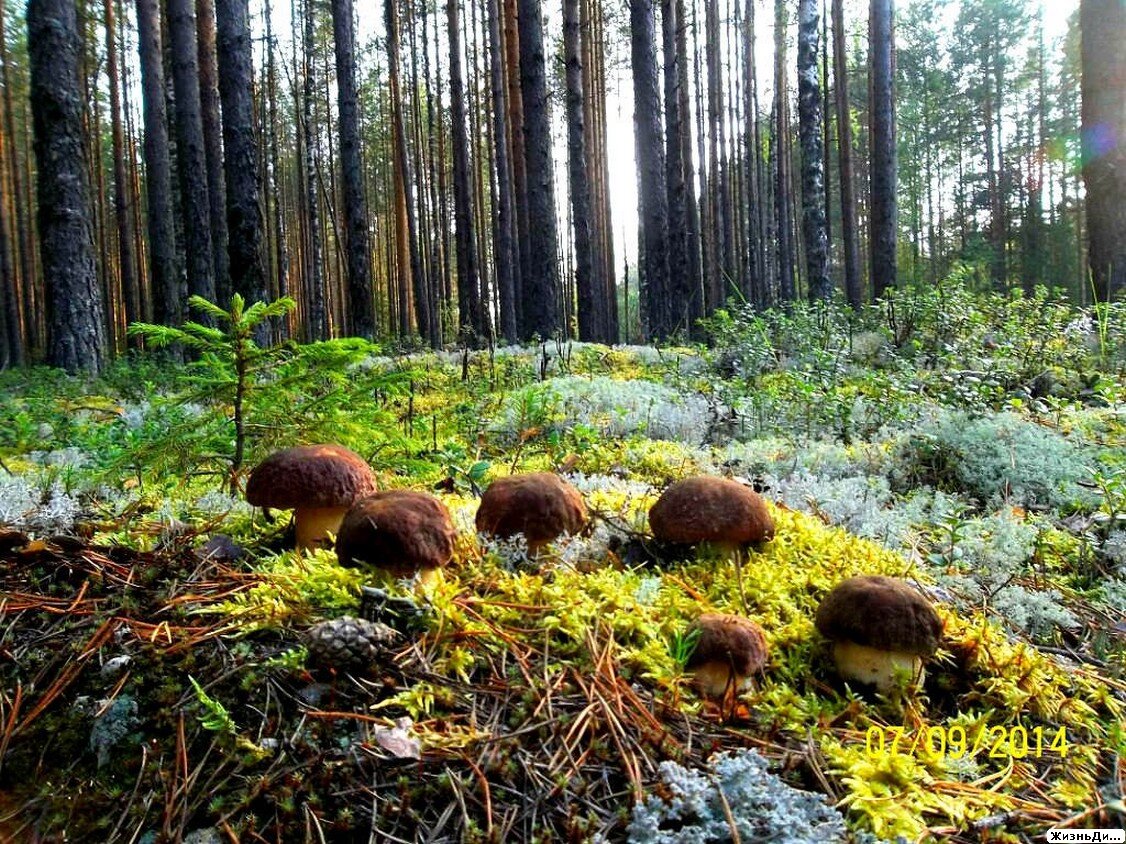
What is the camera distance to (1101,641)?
6.96ft

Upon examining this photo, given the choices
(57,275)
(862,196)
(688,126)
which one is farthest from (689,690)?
(862,196)

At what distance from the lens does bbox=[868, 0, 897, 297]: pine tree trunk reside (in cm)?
1223

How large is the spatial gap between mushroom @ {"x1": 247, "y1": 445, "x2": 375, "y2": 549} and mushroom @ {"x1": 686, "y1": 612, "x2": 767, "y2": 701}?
1122 millimetres

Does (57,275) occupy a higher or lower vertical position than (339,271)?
lower

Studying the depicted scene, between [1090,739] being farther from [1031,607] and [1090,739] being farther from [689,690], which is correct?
[689,690]

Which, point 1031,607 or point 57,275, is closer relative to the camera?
point 1031,607

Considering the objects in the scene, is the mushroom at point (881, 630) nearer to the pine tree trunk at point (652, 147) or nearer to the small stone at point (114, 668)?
the small stone at point (114, 668)

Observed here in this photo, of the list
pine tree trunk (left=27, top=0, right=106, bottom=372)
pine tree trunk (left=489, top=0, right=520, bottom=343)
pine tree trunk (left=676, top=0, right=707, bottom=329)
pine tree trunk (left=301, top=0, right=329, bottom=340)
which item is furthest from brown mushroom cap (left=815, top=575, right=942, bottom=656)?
pine tree trunk (left=301, top=0, right=329, bottom=340)

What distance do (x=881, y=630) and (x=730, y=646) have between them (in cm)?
38

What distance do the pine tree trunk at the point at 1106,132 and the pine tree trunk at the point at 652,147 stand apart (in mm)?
5984

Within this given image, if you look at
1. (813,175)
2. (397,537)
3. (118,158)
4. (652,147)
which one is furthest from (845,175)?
(397,537)

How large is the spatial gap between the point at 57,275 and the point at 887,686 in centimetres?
992

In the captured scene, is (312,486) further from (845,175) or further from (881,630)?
(845,175)

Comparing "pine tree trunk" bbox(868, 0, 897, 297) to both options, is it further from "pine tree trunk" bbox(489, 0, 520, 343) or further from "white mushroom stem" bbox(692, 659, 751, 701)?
"white mushroom stem" bbox(692, 659, 751, 701)
